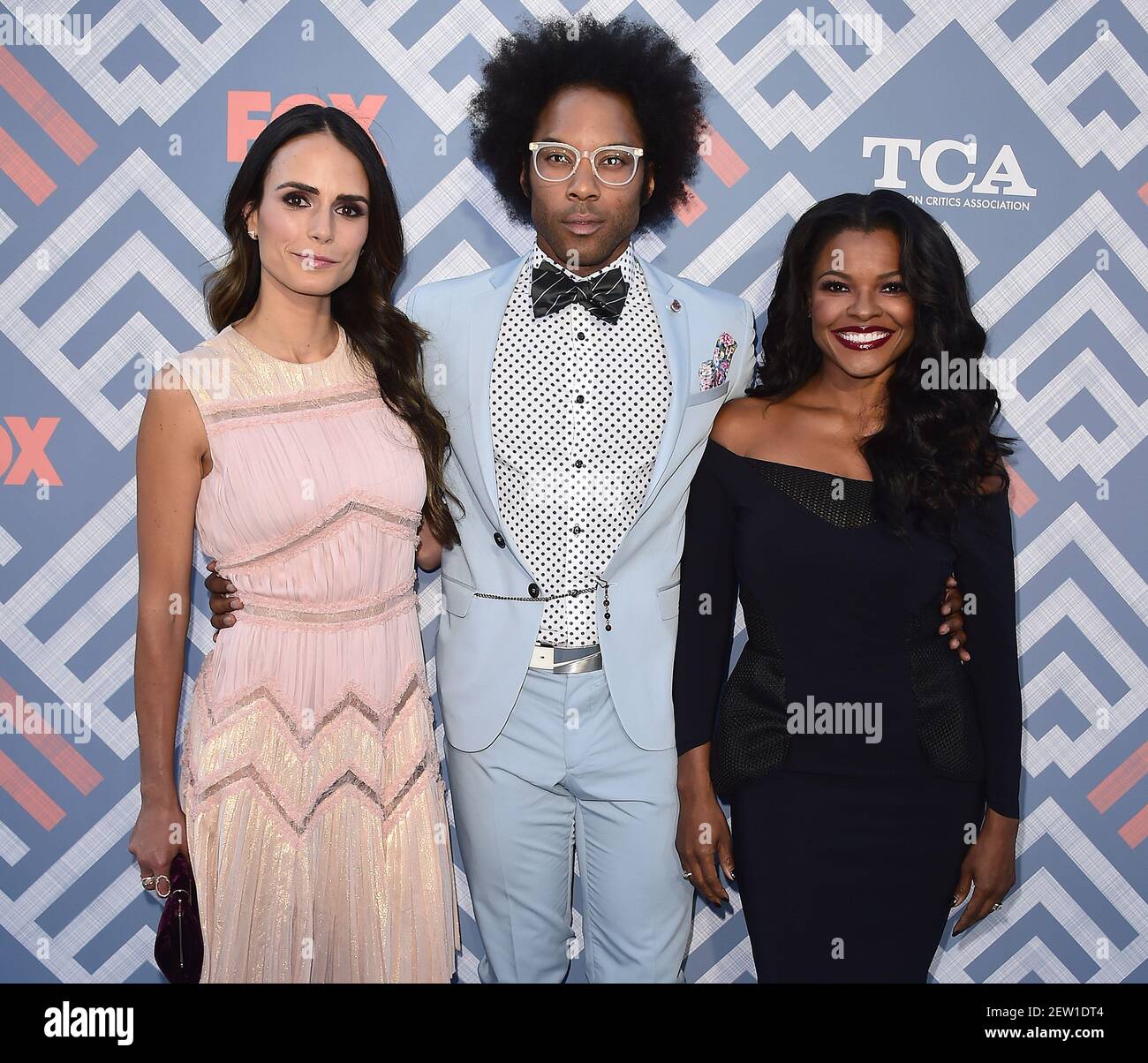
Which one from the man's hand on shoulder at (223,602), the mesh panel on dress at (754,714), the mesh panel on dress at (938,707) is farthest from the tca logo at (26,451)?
the mesh panel on dress at (938,707)

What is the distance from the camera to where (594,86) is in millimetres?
2600

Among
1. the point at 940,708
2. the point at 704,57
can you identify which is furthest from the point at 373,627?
the point at 704,57

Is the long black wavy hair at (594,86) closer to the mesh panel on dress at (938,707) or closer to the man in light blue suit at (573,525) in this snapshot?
the man in light blue suit at (573,525)

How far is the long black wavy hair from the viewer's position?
8.68ft

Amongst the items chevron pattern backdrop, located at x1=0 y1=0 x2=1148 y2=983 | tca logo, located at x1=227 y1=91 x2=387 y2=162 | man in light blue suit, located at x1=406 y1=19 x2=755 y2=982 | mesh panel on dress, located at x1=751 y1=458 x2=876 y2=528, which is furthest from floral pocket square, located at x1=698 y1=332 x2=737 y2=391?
tca logo, located at x1=227 y1=91 x2=387 y2=162

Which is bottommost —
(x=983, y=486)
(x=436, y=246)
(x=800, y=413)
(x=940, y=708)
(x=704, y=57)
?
(x=940, y=708)

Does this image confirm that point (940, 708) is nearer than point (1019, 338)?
Yes

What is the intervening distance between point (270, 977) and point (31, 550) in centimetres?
142

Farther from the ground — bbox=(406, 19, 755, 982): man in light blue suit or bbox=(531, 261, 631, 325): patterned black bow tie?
bbox=(531, 261, 631, 325): patterned black bow tie

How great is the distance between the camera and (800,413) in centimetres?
259

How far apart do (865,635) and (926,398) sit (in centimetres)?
57

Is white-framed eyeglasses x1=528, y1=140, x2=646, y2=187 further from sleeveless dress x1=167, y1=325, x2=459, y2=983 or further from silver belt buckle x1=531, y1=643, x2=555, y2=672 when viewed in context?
silver belt buckle x1=531, y1=643, x2=555, y2=672

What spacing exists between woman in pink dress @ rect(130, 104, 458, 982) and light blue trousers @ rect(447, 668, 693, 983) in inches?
7.3

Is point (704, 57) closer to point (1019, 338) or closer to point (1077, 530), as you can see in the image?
point (1019, 338)
